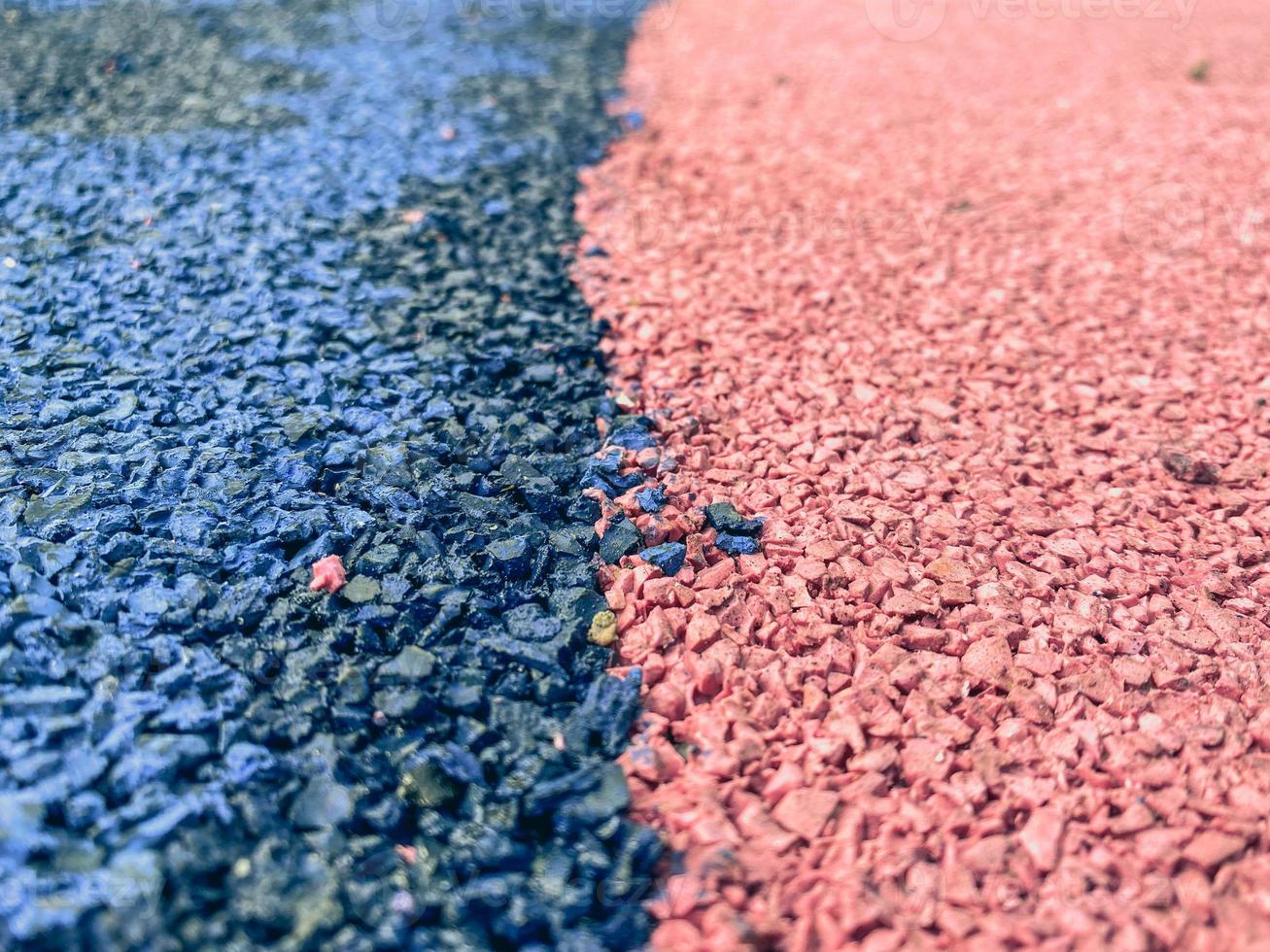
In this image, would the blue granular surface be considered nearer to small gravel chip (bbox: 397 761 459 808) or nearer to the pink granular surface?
small gravel chip (bbox: 397 761 459 808)

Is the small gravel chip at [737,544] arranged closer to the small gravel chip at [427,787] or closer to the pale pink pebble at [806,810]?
the pale pink pebble at [806,810]

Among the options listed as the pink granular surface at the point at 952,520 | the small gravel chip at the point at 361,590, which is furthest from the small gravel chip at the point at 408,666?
the pink granular surface at the point at 952,520

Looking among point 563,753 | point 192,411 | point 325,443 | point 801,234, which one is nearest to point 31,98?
point 192,411

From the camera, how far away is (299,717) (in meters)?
2.42

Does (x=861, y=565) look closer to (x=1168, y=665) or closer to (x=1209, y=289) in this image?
(x=1168, y=665)

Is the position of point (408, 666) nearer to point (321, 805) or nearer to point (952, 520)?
point (321, 805)

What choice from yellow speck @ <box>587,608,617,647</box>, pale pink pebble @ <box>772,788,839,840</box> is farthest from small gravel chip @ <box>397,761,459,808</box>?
pale pink pebble @ <box>772,788,839,840</box>

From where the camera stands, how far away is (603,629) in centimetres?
280

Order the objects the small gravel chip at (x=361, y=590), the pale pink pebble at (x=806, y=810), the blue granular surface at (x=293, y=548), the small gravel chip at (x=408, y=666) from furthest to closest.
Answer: the small gravel chip at (x=361, y=590), the small gravel chip at (x=408, y=666), the pale pink pebble at (x=806, y=810), the blue granular surface at (x=293, y=548)

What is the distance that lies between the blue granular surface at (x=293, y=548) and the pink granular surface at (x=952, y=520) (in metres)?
0.34

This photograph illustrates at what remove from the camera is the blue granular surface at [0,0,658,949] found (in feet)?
6.96

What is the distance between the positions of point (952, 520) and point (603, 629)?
1371mm

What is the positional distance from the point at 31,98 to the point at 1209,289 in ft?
23.0

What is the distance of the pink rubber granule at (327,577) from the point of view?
9.07ft
